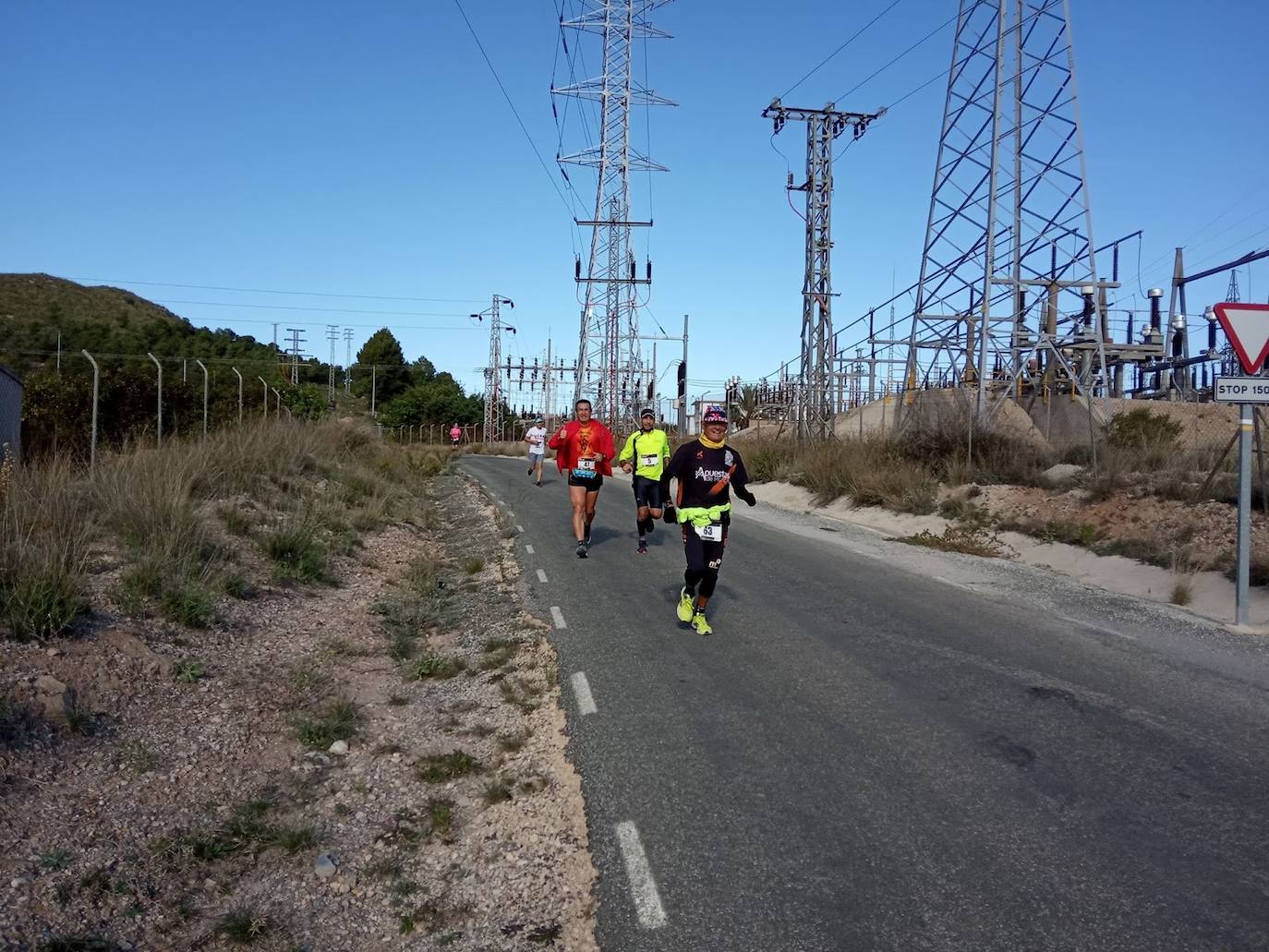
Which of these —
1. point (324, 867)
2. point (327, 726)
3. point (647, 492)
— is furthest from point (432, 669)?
point (647, 492)

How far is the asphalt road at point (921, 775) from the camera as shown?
384 cm

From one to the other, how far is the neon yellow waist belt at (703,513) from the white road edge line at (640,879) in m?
4.26

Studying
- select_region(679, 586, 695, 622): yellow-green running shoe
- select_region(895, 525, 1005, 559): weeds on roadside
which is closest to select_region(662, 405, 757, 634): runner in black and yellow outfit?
select_region(679, 586, 695, 622): yellow-green running shoe

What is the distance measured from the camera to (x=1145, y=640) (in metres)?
8.80

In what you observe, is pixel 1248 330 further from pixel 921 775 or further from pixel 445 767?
pixel 445 767

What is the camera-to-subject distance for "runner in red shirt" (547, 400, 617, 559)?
13.5 meters

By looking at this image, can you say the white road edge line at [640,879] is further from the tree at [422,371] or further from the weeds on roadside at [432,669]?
the tree at [422,371]

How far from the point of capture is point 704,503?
28.8 feet

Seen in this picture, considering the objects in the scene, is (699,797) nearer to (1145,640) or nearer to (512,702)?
(512,702)

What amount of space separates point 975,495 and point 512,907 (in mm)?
15632

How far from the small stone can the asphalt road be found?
1.15m

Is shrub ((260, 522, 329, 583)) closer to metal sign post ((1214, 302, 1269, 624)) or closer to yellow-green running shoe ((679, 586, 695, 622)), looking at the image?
yellow-green running shoe ((679, 586, 695, 622))

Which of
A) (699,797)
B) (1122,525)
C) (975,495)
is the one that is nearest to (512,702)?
(699,797)

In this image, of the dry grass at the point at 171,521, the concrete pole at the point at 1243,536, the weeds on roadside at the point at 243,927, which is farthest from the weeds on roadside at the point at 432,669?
the concrete pole at the point at 1243,536
